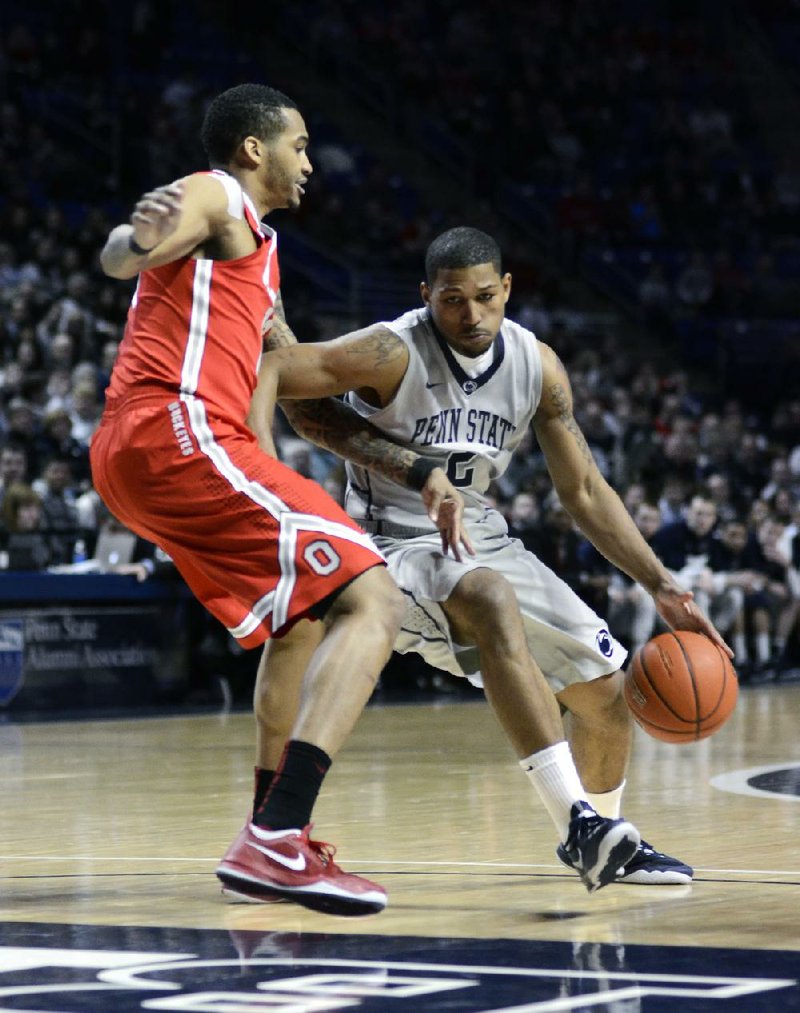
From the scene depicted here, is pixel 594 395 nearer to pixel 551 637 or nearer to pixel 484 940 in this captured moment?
pixel 551 637

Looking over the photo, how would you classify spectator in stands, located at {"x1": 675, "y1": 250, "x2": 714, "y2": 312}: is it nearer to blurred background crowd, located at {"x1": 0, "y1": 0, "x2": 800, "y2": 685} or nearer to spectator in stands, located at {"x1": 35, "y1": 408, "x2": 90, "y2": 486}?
blurred background crowd, located at {"x1": 0, "y1": 0, "x2": 800, "y2": 685}

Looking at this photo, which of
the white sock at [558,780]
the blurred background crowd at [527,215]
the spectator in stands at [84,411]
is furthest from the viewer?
the blurred background crowd at [527,215]

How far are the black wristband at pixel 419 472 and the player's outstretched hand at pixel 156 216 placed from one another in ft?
3.41

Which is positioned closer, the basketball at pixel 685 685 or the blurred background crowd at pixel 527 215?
the basketball at pixel 685 685

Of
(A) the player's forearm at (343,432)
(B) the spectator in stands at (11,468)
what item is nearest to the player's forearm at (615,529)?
(A) the player's forearm at (343,432)

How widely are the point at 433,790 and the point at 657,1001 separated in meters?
4.25

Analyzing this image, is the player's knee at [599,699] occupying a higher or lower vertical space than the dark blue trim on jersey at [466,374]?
lower

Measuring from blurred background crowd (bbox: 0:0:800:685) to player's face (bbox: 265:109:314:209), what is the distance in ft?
25.3

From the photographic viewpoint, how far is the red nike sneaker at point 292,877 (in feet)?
13.7

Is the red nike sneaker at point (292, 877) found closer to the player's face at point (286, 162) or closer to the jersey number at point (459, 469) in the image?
the jersey number at point (459, 469)

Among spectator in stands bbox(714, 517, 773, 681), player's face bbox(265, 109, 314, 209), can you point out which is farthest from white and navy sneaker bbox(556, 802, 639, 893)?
spectator in stands bbox(714, 517, 773, 681)

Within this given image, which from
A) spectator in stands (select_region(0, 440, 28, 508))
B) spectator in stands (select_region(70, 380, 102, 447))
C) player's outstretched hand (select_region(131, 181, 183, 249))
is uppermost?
spectator in stands (select_region(70, 380, 102, 447))

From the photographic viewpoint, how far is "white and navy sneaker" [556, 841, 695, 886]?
494 cm

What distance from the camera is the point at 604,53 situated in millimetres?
25531
